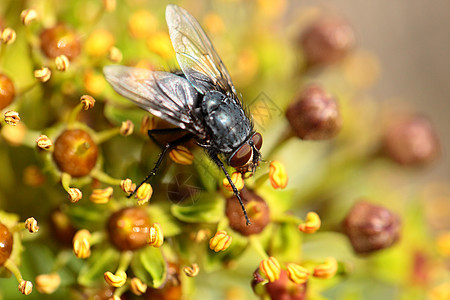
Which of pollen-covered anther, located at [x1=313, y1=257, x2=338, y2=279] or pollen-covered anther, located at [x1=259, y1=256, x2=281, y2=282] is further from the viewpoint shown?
pollen-covered anther, located at [x1=313, y1=257, x2=338, y2=279]

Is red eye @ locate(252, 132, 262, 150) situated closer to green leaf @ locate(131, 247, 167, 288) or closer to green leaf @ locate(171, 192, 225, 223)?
green leaf @ locate(171, 192, 225, 223)

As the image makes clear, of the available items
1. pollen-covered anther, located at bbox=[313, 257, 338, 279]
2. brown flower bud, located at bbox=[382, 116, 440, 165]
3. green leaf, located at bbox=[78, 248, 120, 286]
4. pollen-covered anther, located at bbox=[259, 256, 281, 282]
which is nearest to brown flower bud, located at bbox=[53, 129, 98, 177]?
green leaf, located at bbox=[78, 248, 120, 286]

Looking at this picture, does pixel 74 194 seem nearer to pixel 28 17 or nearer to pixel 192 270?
pixel 192 270

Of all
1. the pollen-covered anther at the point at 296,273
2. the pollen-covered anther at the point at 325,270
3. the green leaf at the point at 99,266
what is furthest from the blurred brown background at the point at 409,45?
the green leaf at the point at 99,266

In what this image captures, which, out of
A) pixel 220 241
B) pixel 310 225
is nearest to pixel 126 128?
pixel 220 241

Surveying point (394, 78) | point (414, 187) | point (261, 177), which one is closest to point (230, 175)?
point (261, 177)

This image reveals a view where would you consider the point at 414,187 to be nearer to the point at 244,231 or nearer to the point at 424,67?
the point at 424,67
